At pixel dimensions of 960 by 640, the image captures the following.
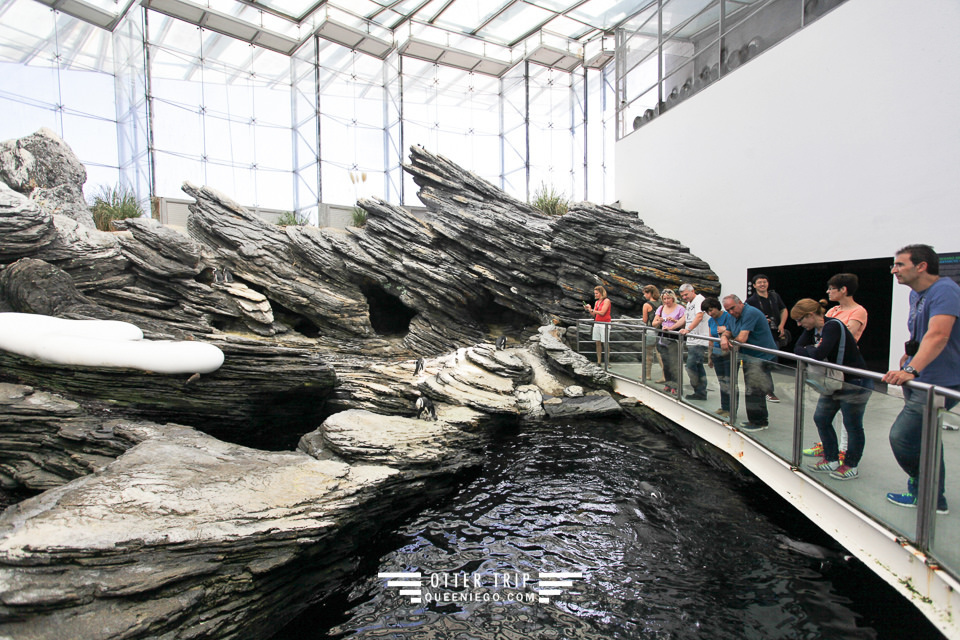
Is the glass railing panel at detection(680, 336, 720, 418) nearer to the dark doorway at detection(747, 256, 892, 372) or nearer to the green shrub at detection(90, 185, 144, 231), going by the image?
the dark doorway at detection(747, 256, 892, 372)

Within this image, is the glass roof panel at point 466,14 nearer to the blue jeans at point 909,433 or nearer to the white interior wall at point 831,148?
the white interior wall at point 831,148

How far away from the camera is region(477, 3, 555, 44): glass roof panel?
59.8 feet

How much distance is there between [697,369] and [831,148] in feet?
18.4

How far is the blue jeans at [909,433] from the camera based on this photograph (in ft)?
10.6

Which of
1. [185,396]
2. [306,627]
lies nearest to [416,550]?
[306,627]

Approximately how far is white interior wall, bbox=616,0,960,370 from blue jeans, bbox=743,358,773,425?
4.15 metres

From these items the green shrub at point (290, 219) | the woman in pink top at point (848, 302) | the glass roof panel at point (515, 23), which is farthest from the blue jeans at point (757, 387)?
the glass roof panel at point (515, 23)

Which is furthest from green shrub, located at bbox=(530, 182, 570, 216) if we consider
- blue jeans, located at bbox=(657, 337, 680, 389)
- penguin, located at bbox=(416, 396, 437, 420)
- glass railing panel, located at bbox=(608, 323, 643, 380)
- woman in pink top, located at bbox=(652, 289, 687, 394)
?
penguin, located at bbox=(416, 396, 437, 420)

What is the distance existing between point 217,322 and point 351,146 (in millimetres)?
11597

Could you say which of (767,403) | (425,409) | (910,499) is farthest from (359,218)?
(910,499)

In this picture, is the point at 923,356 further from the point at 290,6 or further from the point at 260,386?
the point at 290,6

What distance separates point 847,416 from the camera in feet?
13.1

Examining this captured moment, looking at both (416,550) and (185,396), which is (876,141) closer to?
(416,550)

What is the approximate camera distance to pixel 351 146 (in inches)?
846
